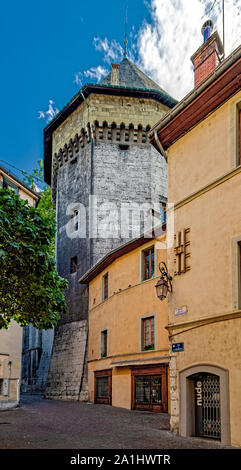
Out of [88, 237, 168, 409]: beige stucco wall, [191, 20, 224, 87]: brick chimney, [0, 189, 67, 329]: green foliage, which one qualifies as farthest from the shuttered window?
[191, 20, 224, 87]: brick chimney

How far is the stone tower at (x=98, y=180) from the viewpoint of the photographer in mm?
30438

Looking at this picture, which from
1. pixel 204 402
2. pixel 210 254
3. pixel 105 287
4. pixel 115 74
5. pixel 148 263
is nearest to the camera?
pixel 204 402

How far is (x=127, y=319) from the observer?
21.2 m

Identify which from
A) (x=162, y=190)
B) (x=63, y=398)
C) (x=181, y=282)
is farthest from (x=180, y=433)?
(x=162, y=190)

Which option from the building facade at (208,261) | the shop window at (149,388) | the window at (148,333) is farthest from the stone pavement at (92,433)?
the window at (148,333)

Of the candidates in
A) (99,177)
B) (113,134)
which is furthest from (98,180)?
(113,134)

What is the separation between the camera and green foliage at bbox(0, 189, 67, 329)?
42.1ft

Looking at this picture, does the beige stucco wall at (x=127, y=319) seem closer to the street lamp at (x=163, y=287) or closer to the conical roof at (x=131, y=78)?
the street lamp at (x=163, y=287)

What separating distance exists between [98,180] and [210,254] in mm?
20906

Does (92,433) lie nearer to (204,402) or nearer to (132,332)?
(204,402)

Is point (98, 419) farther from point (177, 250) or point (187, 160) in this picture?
point (187, 160)

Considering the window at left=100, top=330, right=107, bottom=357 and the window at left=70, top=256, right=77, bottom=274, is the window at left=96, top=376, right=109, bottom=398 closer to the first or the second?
the window at left=100, top=330, right=107, bottom=357

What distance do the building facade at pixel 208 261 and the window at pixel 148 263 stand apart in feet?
22.4
